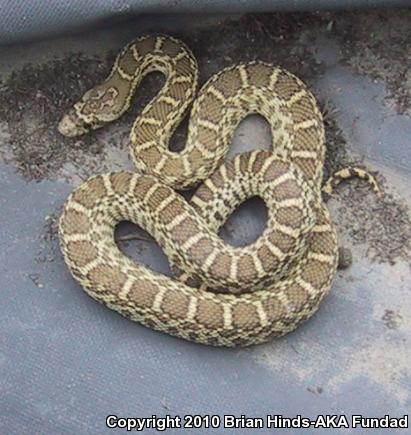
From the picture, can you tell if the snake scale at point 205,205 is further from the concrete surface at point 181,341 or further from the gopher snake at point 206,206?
the concrete surface at point 181,341

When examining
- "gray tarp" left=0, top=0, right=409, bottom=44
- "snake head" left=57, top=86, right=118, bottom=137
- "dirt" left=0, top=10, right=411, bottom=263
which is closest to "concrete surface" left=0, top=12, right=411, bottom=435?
"dirt" left=0, top=10, right=411, bottom=263

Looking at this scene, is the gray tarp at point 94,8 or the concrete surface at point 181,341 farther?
the gray tarp at point 94,8

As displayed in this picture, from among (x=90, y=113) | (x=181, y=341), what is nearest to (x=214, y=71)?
(x=90, y=113)

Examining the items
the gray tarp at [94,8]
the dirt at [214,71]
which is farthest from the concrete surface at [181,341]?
the gray tarp at [94,8]

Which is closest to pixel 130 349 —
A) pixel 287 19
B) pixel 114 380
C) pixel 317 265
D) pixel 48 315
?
pixel 114 380

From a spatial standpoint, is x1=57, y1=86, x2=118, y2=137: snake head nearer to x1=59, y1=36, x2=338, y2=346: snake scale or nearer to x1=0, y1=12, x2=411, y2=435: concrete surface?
x1=59, y1=36, x2=338, y2=346: snake scale

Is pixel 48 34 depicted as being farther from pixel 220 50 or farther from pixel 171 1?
pixel 220 50

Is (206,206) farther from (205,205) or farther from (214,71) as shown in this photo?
(214,71)
